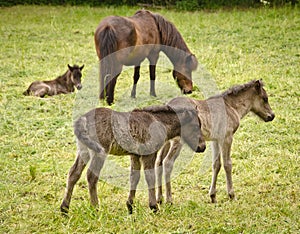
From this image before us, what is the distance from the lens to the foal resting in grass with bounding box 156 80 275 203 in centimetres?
618

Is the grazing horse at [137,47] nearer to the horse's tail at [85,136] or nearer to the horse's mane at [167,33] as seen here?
the horse's mane at [167,33]

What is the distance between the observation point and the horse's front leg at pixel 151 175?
567 cm

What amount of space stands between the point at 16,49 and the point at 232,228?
32.8ft

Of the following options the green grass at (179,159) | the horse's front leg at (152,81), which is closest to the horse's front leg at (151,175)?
the green grass at (179,159)

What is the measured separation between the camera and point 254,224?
528cm

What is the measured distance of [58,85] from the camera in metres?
10.7

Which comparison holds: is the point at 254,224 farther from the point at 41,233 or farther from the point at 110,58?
the point at 110,58

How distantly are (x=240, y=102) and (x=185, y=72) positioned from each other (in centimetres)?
431

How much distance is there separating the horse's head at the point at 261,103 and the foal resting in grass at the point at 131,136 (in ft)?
4.19

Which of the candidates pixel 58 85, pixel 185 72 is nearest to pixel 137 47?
pixel 185 72

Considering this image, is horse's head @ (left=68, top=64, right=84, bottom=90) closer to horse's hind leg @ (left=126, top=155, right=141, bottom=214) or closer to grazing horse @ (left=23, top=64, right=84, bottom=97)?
grazing horse @ (left=23, top=64, right=84, bottom=97)

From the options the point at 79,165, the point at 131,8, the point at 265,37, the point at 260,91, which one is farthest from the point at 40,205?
the point at 131,8

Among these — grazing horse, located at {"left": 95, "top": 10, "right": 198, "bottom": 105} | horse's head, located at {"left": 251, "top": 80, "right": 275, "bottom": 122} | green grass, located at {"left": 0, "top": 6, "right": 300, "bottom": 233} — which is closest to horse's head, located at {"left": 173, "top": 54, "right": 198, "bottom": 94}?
grazing horse, located at {"left": 95, "top": 10, "right": 198, "bottom": 105}

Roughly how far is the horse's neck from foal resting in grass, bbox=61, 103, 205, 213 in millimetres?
957
